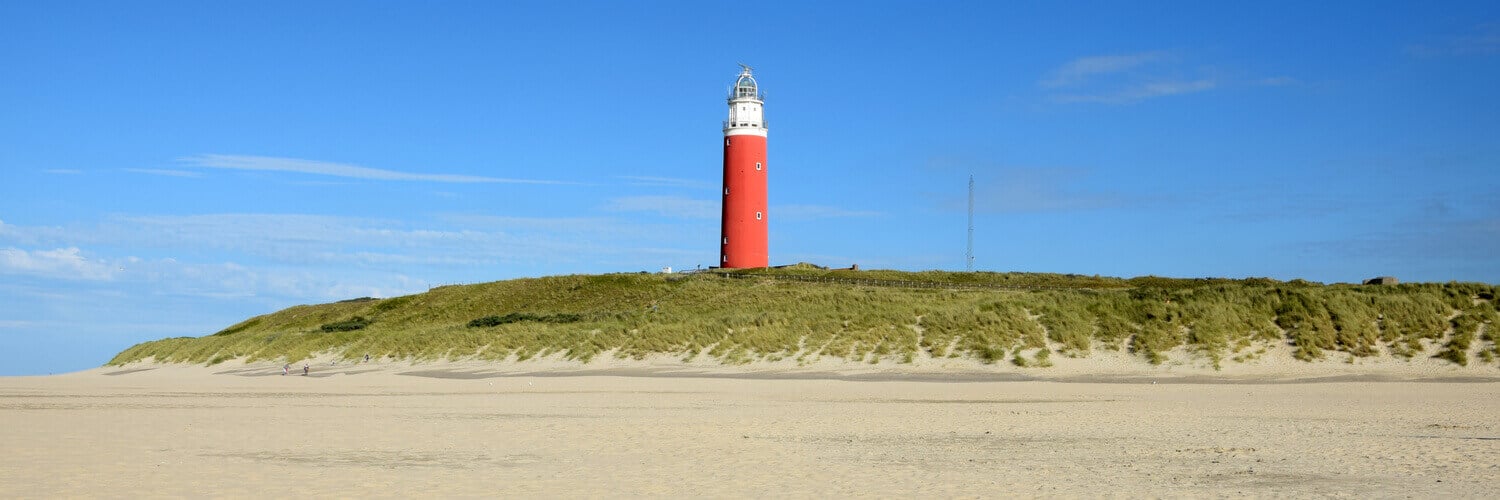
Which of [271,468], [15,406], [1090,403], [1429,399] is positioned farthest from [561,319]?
[271,468]

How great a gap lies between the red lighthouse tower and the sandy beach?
34.7m

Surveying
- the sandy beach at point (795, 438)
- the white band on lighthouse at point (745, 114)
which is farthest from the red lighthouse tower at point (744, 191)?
the sandy beach at point (795, 438)

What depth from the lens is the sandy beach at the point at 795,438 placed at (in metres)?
11.9

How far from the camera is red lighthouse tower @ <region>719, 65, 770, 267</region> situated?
64.5 m

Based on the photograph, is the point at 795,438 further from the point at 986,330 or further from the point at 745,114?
the point at 745,114

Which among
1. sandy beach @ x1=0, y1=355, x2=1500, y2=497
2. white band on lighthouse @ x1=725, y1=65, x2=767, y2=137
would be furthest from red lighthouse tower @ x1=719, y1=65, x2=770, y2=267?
sandy beach @ x1=0, y1=355, x2=1500, y2=497

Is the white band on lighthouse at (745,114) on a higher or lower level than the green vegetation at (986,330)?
higher

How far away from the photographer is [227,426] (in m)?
18.6

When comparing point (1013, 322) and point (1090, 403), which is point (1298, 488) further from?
point (1013, 322)

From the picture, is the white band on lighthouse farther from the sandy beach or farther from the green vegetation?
the sandy beach

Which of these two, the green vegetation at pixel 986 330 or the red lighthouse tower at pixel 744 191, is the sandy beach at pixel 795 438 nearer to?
the green vegetation at pixel 986 330

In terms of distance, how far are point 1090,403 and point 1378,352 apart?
35.3ft

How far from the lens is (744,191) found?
64.4 metres

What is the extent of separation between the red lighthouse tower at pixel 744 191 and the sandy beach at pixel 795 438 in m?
34.7
